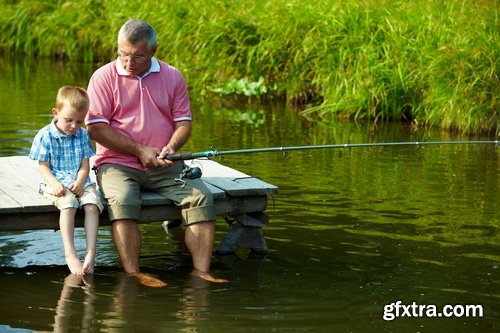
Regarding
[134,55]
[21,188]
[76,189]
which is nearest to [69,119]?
[76,189]

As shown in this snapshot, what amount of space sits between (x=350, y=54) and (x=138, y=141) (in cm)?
732

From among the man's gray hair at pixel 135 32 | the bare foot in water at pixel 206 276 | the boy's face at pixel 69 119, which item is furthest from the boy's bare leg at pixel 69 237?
the man's gray hair at pixel 135 32

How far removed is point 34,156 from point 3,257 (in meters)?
0.84

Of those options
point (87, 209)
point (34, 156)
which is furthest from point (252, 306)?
point (34, 156)

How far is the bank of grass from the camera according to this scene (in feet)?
41.1

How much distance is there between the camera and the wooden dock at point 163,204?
646 centimetres

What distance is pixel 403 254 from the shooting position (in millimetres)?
7203

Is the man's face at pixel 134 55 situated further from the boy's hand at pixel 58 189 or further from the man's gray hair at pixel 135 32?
the boy's hand at pixel 58 189

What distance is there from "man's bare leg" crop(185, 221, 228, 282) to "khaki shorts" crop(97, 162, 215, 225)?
0.04 m

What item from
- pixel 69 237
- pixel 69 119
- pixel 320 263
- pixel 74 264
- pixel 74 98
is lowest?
pixel 320 263

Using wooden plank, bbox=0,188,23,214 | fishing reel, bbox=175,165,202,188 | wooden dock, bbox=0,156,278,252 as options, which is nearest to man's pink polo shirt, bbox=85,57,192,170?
fishing reel, bbox=175,165,202,188

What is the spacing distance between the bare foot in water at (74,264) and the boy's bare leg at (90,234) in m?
0.03

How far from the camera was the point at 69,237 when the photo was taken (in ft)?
20.8

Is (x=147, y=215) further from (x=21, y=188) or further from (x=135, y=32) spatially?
(x=135, y=32)
